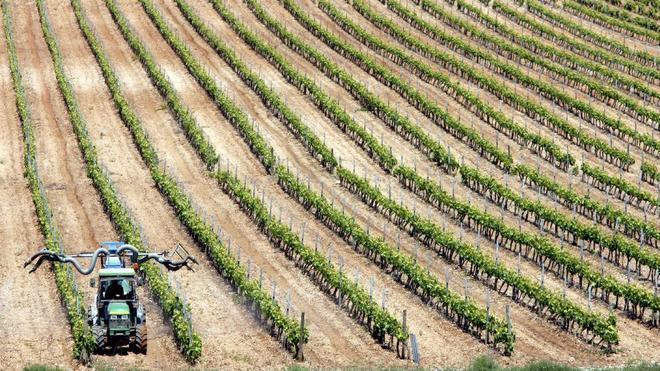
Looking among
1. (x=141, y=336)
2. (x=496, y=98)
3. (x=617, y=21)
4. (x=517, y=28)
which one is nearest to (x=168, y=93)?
(x=496, y=98)

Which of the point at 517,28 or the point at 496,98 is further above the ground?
the point at 517,28

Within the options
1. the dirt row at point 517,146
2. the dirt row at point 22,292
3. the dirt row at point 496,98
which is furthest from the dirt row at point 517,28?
the dirt row at point 22,292

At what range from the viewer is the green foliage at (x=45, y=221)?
40.6m

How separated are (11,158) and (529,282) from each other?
30.4 metres

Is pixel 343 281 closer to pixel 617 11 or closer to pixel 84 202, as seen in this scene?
pixel 84 202

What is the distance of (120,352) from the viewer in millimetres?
40969

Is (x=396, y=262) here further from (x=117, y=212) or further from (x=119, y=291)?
(x=119, y=291)

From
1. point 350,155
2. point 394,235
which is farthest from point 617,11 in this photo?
point 394,235

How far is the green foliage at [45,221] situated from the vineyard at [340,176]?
0.15 metres

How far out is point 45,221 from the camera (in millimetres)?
54250

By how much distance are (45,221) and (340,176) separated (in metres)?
15.4

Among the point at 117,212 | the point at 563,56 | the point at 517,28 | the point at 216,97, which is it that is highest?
the point at 517,28

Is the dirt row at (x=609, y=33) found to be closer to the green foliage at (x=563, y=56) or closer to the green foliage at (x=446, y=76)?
the green foliage at (x=563, y=56)

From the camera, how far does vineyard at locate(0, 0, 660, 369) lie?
44.8m
